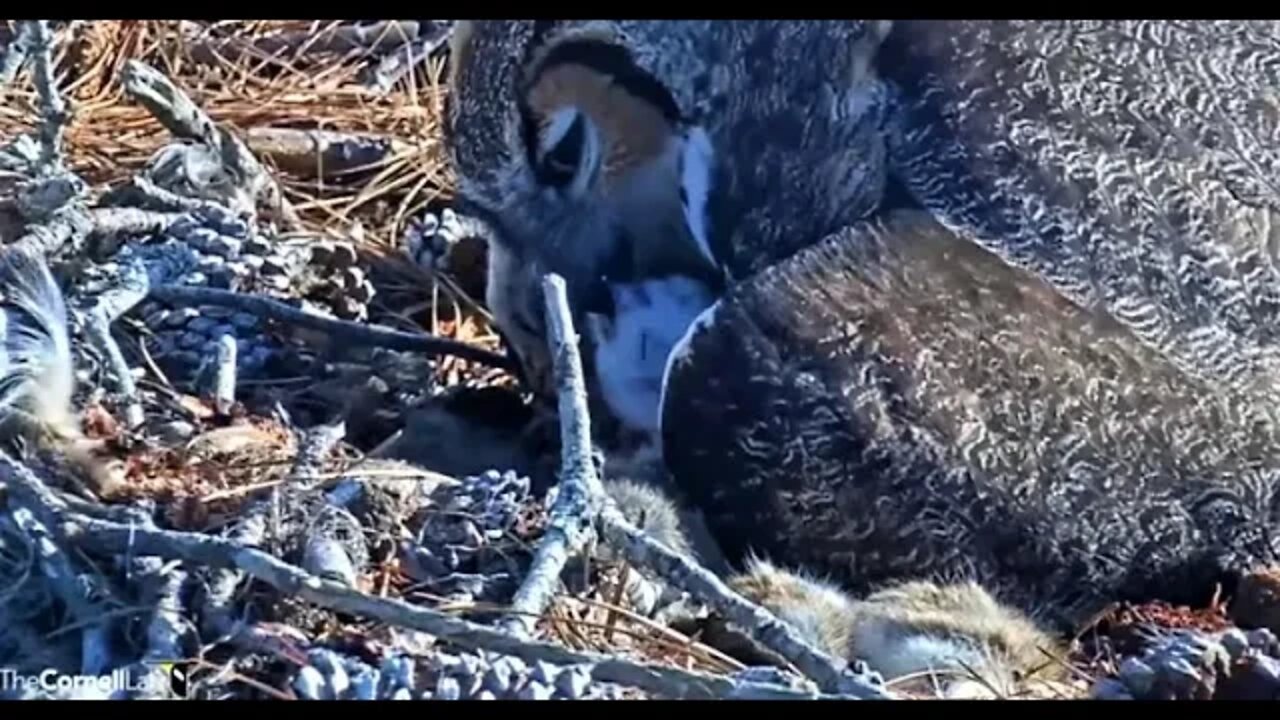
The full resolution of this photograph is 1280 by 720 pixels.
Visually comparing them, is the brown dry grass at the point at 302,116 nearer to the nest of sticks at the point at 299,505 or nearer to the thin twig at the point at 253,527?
the nest of sticks at the point at 299,505

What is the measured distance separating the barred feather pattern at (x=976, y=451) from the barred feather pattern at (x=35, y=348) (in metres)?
0.69

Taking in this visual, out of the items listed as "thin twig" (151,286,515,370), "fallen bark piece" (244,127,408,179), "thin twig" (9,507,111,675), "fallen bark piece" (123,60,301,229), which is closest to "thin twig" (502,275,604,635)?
"thin twig" (9,507,111,675)

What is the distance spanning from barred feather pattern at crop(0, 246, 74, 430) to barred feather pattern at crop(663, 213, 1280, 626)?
688mm

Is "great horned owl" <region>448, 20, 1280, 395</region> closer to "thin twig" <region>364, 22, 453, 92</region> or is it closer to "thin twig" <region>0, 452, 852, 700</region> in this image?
"thin twig" <region>0, 452, 852, 700</region>

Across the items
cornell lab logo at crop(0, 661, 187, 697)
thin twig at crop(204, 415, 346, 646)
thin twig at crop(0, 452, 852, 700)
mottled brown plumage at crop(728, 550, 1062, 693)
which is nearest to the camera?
thin twig at crop(0, 452, 852, 700)

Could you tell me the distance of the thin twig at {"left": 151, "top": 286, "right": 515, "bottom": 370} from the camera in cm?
359

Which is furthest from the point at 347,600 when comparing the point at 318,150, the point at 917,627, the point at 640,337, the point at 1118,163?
the point at 318,150

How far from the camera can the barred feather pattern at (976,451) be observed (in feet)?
9.55

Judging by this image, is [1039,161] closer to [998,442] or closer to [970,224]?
[970,224]

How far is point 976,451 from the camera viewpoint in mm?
2928

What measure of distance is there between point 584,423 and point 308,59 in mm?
2392

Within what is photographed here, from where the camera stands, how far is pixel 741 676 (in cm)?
245

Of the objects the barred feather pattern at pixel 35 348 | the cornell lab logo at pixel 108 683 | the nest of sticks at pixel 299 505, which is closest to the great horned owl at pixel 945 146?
the nest of sticks at pixel 299 505

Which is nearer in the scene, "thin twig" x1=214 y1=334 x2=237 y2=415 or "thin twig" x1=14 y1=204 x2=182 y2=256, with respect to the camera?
"thin twig" x1=214 y1=334 x2=237 y2=415
